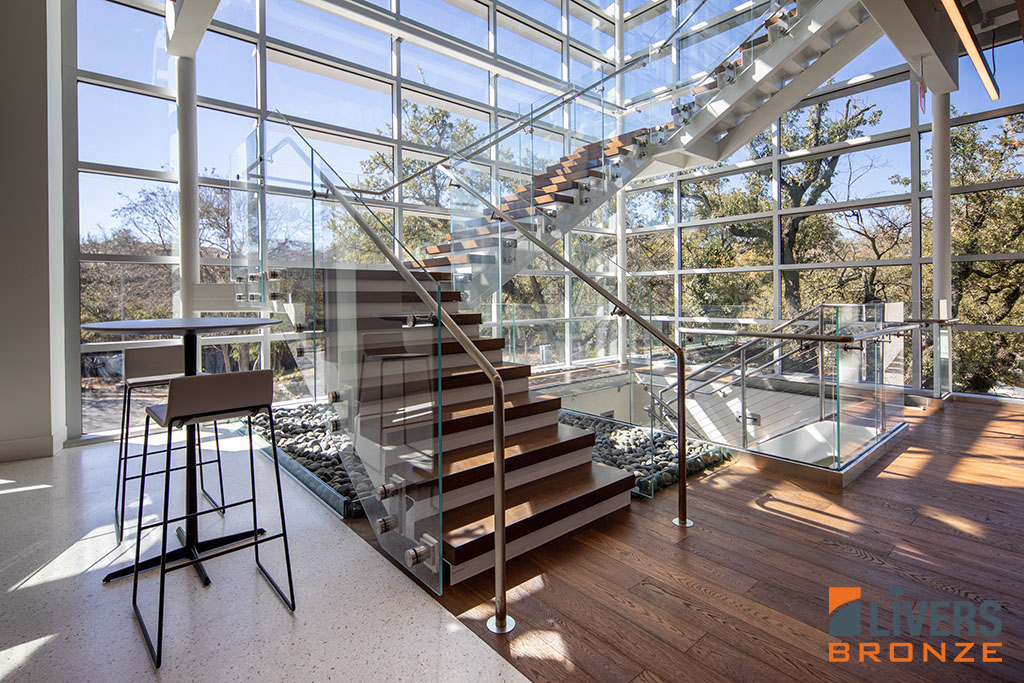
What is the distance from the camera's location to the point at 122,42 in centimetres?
516

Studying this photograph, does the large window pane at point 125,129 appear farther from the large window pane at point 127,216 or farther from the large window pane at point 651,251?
the large window pane at point 651,251

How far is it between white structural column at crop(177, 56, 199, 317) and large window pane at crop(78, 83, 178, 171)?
9.9 inches

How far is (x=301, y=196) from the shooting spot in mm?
3742

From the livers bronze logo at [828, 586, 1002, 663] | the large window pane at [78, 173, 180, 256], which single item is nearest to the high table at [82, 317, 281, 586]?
the livers bronze logo at [828, 586, 1002, 663]

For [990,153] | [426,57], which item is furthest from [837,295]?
[426,57]

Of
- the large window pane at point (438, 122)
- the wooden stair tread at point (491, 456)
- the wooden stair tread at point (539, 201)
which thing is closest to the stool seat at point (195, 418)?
the wooden stair tread at point (491, 456)

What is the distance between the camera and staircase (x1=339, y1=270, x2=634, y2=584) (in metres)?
2.42

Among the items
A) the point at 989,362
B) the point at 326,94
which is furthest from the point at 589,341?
the point at 989,362

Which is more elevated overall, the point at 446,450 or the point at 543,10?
the point at 543,10

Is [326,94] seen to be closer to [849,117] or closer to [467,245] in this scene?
[467,245]

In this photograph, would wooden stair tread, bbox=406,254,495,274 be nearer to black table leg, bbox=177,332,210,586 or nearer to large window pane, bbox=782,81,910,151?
black table leg, bbox=177,332,210,586

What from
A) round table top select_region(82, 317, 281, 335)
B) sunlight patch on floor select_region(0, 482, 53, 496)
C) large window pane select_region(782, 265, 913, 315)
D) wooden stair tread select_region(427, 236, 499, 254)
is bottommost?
sunlight patch on floor select_region(0, 482, 53, 496)

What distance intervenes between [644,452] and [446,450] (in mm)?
1936

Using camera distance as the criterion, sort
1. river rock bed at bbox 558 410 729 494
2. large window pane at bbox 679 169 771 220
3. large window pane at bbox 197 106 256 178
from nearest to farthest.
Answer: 1. river rock bed at bbox 558 410 729 494
2. large window pane at bbox 197 106 256 178
3. large window pane at bbox 679 169 771 220
